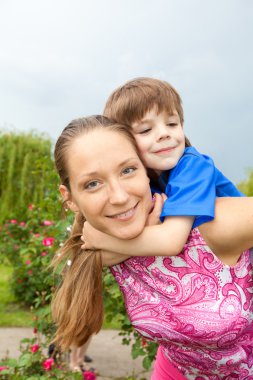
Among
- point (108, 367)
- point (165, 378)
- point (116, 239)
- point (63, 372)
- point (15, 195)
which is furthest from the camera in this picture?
point (15, 195)

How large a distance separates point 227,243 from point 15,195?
9770mm

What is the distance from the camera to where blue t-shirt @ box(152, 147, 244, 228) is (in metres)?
1.54

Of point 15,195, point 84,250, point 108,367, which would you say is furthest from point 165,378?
point 15,195

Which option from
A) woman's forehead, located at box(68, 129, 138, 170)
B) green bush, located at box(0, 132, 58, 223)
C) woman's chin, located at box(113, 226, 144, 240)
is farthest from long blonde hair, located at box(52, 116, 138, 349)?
green bush, located at box(0, 132, 58, 223)

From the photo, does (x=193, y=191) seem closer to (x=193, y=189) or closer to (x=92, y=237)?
(x=193, y=189)

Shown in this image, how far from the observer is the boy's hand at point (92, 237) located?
68.3 inches

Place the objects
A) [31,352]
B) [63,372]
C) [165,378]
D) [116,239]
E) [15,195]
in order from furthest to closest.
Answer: [15,195] → [31,352] → [63,372] → [165,378] → [116,239]

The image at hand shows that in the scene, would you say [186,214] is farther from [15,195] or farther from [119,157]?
[15,195]

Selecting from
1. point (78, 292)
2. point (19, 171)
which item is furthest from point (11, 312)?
point (19, 171)

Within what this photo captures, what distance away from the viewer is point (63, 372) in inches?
120

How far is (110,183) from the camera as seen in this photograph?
1.54 metres

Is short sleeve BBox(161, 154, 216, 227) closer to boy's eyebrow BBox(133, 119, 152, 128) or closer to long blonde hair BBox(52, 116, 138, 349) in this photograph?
boy's eyebrow BBox(133, 119, 152, 128)

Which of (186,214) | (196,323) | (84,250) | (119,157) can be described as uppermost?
(119,157)

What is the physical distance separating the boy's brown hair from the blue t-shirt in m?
0.20
